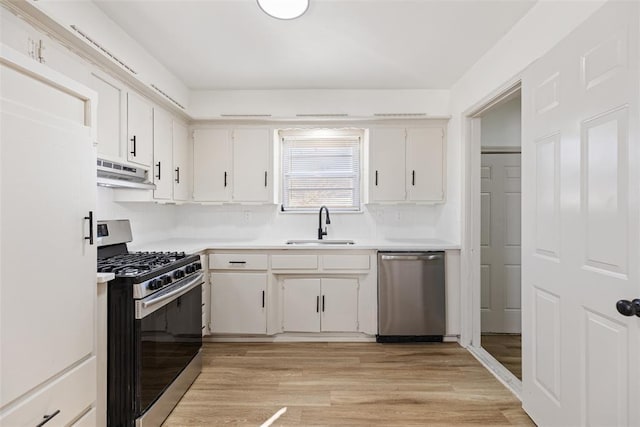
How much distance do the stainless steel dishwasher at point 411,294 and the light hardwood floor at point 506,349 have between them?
18.8 inches

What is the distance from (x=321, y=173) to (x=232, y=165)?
101 cm

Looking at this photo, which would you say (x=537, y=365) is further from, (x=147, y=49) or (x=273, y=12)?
(x=147, y=49)

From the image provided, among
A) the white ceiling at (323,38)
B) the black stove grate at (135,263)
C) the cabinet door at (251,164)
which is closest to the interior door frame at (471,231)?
the white ceiling at (323,38)

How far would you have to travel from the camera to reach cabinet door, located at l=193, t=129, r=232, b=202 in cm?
367

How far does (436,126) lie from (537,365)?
242cm

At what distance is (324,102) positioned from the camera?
3.63m

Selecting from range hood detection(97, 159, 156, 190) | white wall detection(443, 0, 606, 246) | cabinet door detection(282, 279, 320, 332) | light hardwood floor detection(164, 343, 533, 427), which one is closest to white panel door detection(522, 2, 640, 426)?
white wall detection(443, 0, 606, 246)

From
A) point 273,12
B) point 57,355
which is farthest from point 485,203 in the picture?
point 57,355

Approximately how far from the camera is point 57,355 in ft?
4.17

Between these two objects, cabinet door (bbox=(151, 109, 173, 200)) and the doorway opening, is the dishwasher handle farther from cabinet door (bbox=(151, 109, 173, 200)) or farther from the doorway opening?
cabinet door (bbox=(151, 109, 173, 200))

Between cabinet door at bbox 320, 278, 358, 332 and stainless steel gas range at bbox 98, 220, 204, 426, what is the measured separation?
125 centimetres

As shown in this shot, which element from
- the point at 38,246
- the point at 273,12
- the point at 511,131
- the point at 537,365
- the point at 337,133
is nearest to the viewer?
the point at 38,246

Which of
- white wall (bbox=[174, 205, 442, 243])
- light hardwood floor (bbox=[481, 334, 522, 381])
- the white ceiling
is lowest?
light hardwood floor (bbox=[481, 334, 522, 381])

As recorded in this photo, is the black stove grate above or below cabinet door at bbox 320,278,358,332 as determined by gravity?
above
